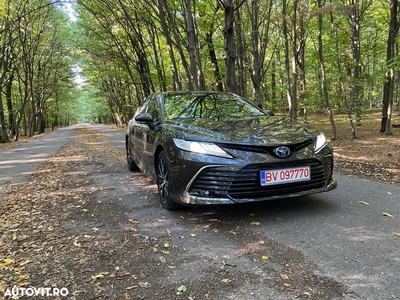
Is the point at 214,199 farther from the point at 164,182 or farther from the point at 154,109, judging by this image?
the point at 154,109

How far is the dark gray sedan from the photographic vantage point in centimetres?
306

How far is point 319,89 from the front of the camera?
14469 millimetres

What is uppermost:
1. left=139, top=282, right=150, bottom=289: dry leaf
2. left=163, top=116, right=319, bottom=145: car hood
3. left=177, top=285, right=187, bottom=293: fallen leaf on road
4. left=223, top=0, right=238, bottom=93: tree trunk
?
left=223, top=0, right=238, bottom=93: tree trunk

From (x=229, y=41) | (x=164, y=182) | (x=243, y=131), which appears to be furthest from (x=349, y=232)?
(x=229, y=41)

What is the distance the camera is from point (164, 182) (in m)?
3.85

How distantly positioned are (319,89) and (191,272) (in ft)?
46.0

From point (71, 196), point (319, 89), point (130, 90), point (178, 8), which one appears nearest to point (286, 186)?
point (71, 196)

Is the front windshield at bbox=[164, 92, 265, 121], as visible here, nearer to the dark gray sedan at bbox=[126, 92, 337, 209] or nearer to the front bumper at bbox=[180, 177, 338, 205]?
the dark gray sedan at bbox=[126, 92, 337, 209]

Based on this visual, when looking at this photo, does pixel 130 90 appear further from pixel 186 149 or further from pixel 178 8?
pixel 186 149

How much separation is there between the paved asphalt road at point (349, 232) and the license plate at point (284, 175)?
0.46 metres

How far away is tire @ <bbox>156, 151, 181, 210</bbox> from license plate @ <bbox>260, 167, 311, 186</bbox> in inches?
43.7

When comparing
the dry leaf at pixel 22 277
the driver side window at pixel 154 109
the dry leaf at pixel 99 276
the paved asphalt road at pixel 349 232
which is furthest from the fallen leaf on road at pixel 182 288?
the driver side window at pixel 154 109

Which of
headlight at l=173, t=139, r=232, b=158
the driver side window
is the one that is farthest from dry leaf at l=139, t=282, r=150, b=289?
the driver side window

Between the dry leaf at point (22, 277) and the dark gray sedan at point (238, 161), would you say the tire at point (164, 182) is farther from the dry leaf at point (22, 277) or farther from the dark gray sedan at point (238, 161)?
the dry leaf at point (22, 277)
